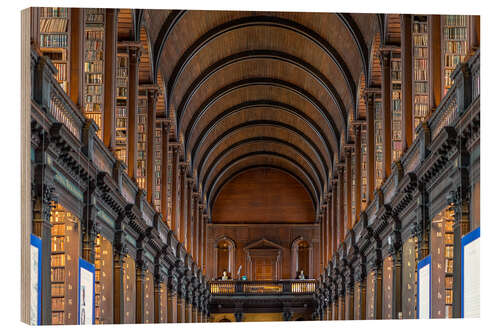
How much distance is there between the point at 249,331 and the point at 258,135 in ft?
93.7

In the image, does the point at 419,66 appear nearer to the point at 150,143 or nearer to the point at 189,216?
the point at 150,143

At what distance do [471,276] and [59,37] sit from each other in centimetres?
843

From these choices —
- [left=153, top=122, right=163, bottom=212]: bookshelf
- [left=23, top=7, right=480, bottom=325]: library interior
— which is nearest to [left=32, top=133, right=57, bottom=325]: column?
[left=23, top=7, right=480, bottom=325]: library interior

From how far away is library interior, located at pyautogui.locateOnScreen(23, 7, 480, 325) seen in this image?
14.2 m

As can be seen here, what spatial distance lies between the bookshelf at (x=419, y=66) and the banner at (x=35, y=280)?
380 inches

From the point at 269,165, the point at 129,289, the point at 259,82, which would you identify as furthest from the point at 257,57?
the point at 269,165

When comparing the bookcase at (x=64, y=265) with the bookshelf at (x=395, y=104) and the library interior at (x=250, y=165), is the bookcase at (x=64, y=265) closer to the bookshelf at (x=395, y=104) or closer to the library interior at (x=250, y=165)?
the library interior at (x=250, y=165)

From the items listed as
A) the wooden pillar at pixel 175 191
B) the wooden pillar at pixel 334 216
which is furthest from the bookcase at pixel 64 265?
the wooden pillar at pixel 334 216

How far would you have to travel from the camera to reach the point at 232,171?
44594 millimetres

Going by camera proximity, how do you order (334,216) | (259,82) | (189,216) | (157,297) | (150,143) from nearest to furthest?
1. (150,143)
2. (157,297)
3. (259,82)
4. (189,216)
5. (334,216)

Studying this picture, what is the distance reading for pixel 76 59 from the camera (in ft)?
52.7

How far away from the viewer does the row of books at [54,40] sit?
1612 cm
